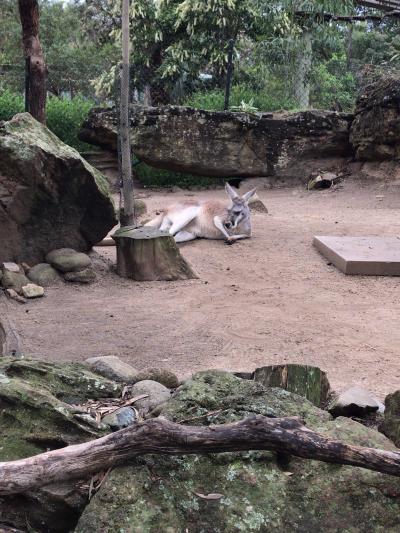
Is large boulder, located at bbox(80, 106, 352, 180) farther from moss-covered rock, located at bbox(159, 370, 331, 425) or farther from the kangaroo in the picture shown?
moss-covered rock, located at bbox(159, 370, 331, 425)

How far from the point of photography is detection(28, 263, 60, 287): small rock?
6077mm

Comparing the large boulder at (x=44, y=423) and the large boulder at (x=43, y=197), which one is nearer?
the large boulder at (x=44, y=423)

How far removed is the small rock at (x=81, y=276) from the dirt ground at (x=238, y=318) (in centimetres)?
10

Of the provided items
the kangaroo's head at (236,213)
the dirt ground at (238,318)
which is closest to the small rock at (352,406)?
the dirt ground at (238,318)

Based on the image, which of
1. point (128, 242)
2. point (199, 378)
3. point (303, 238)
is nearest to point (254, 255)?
point (303, 238)

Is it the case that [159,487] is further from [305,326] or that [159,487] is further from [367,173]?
[367,173]

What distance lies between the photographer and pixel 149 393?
9.21ft

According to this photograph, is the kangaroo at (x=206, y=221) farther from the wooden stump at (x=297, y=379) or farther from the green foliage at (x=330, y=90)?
the green foliage at (x=330, y=90)

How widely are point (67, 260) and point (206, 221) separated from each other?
2.59 meters

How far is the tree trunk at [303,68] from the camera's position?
15.8 m

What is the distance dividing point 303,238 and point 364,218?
1646 mm

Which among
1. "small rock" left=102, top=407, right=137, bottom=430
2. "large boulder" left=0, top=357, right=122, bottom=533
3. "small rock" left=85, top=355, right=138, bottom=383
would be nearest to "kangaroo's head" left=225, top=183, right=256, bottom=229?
"small rock" left=85, top=355, right=138, bottom=383

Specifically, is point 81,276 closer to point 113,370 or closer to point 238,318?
point 238,318

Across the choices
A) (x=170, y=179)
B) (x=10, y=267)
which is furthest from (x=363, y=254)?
(x=170, y=179)
